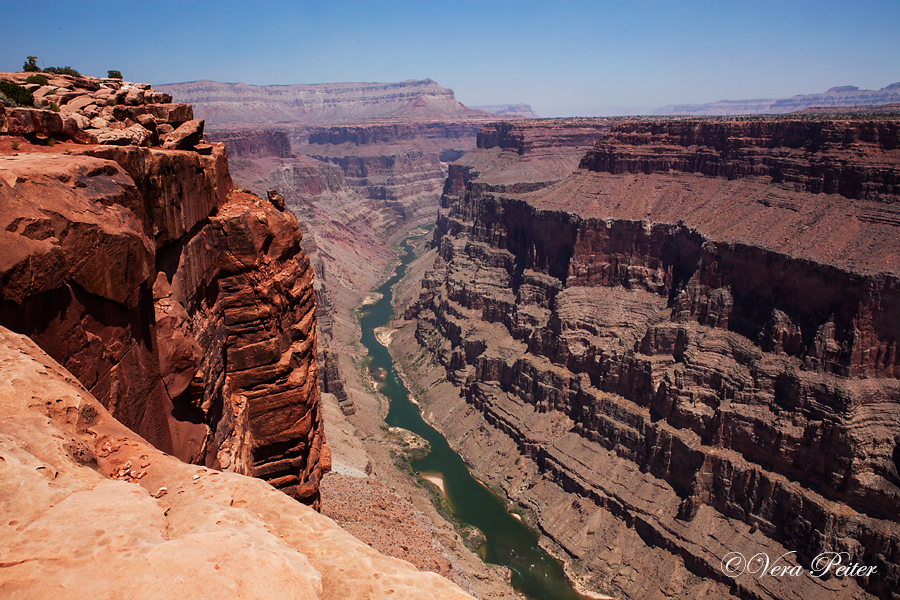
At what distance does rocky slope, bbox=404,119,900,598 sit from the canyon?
153ft

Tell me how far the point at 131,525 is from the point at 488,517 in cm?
5883

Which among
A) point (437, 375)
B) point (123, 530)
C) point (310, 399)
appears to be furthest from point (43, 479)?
point (437, 375)

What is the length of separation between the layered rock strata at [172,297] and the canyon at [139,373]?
0.16ft

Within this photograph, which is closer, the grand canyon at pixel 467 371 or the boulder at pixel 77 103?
the grand canyon at pixel 467 371

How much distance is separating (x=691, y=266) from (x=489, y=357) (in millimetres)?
30144

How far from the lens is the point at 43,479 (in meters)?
7.43

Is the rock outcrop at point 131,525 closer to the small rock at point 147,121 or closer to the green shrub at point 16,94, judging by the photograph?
the green shrub at point 16,94

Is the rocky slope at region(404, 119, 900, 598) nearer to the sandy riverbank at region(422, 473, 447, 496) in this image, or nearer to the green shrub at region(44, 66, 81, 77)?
the sandy riverbank at region(422, 473, 447, 496)

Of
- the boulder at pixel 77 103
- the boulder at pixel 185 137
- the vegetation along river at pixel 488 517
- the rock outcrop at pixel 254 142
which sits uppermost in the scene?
the rock outcrop at pixel 254 142

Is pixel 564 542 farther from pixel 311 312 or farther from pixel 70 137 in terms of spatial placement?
pixel 70 137

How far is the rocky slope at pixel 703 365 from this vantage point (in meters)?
48.8

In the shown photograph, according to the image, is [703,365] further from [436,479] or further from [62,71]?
[62,71]

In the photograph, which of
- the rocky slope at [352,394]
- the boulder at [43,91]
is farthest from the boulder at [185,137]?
the rocky slope at [352,394]

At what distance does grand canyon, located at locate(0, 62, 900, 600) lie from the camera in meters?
8.79
